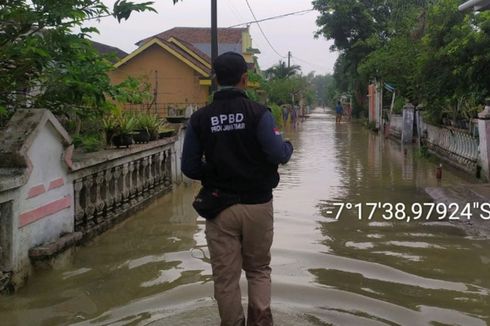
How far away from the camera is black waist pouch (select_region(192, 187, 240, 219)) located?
3303 mm

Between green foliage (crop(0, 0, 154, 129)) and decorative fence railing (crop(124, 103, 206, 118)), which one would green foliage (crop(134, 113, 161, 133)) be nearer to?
decorative fence railing (crop(124, 103, 206, 118))

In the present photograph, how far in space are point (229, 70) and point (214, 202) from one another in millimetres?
776

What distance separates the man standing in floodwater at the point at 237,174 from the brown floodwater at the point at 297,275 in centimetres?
60

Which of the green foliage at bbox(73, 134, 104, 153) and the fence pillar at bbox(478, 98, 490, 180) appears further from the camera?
the fence pillar at bbox(478, 98, 490, 180)

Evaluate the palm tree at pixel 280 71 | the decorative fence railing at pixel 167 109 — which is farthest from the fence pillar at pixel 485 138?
the palm tree at pixel 280 71

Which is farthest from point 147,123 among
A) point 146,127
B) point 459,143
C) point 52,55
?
point 459,143

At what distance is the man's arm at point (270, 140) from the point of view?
10.5ft

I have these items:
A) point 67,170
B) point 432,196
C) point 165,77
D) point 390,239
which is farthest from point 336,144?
point 67,170

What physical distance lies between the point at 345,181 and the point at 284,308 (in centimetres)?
716

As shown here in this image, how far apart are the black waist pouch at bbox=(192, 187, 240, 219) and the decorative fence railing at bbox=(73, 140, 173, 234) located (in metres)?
2.73

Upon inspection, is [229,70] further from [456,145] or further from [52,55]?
[456,145]

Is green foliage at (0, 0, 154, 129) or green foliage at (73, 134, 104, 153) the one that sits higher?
green foliage at (0, 0, 154, 129)

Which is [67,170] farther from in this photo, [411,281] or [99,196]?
[411,281]

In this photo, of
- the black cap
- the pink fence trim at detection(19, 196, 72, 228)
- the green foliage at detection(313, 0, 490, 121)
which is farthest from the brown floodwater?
the green foliage at detection(313, 0, 490, 121)
